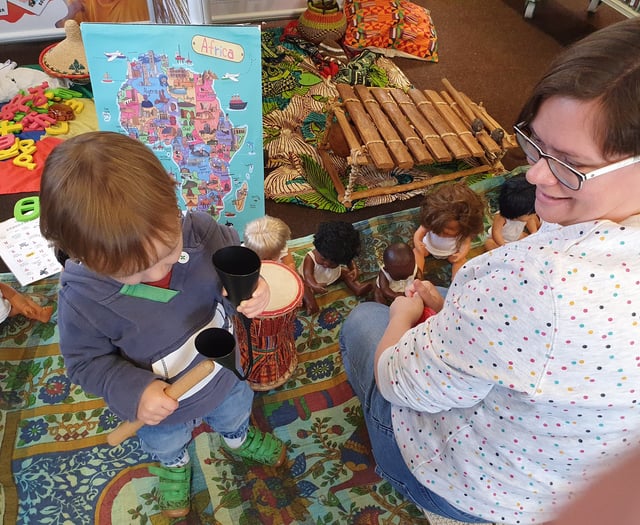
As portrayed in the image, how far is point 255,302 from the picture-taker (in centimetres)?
104

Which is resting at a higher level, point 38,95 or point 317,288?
point 38,95

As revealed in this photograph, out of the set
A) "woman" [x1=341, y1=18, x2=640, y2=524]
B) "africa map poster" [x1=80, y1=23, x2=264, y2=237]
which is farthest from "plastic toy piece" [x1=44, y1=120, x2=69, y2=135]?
"woman" [x1=341, y1=18, x2=640, y2=524]

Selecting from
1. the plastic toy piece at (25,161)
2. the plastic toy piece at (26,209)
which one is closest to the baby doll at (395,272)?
the plastic toy piece at (26,209)

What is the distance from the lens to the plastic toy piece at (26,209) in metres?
1.95

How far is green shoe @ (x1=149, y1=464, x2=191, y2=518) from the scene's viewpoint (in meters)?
1.32

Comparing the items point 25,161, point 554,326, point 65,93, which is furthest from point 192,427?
point 65,93

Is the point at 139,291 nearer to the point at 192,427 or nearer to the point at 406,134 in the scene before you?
the point at 192,427

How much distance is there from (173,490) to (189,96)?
1.11 meters

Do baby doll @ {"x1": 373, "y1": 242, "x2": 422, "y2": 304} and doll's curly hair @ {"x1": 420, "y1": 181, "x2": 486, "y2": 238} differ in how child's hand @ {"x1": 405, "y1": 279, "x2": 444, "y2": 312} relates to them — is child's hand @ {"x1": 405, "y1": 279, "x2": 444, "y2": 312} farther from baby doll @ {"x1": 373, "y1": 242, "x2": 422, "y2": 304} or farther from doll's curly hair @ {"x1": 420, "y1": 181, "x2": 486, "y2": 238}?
doll's curly hair @ {"x1": 420, "y1": 181, "x2": 486, "y2": 238}

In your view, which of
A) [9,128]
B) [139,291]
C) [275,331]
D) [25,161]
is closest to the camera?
[139,291]

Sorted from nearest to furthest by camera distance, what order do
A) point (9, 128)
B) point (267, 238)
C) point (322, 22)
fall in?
point (267, 238), point (9, 128), point (322, 22)

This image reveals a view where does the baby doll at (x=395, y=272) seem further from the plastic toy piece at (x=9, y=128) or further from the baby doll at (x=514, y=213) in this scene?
the plastic toy piece at (x=9, y=128)

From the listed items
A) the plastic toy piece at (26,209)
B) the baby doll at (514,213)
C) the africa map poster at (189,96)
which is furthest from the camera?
the plastic toy piece at (26,209)

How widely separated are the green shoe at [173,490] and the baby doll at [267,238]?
61cm
